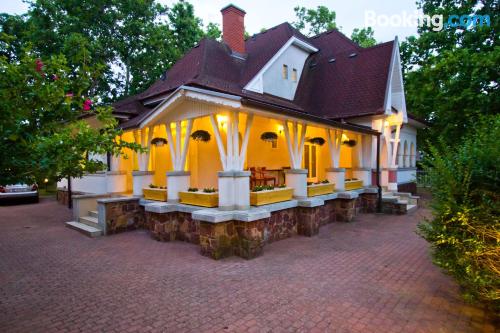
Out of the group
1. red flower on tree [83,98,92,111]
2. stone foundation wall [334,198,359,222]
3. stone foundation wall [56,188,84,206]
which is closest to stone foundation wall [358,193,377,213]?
stone foundation wall [334,198,359,222]

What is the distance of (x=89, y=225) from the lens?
29.9 feet

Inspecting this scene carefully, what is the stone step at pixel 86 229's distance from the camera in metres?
8.27

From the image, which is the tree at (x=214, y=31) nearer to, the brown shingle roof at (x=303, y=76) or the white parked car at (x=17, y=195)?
the brown shingle roof at (x=303, y=76)

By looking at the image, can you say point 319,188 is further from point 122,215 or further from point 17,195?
point 17,195

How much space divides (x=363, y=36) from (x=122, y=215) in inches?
1030

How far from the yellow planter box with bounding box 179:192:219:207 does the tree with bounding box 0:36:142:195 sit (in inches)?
145

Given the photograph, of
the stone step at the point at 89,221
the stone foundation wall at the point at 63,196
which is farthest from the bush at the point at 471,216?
the stone foundation wall at the point at 63,196

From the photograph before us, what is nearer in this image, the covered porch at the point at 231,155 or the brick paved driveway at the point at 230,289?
the brick paved driveway at the point at 230,289

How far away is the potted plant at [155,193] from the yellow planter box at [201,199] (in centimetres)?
93

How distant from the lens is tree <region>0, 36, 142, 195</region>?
110 inches

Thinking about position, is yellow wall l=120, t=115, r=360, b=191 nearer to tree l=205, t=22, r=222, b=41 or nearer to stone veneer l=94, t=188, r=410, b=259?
stone veneer l=94, t=188, r=410, b=259

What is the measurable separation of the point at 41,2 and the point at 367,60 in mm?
17669

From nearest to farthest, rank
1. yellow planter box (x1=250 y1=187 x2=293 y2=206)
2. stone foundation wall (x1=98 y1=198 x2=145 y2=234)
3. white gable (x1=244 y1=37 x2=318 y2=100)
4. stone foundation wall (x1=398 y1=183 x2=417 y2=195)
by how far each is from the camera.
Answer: yellow planter box (x1=250 y1=187 x2=293 y2=206) < stone foundation wall (x1=98 y1=198 x2=145 y2=234) < white gable (x1=244 y1=37 x2=318 y2=100) < stone foundation wall (x1=398 y1=183 x2=417 y2=195)

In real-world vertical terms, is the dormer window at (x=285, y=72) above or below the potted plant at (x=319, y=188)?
above
